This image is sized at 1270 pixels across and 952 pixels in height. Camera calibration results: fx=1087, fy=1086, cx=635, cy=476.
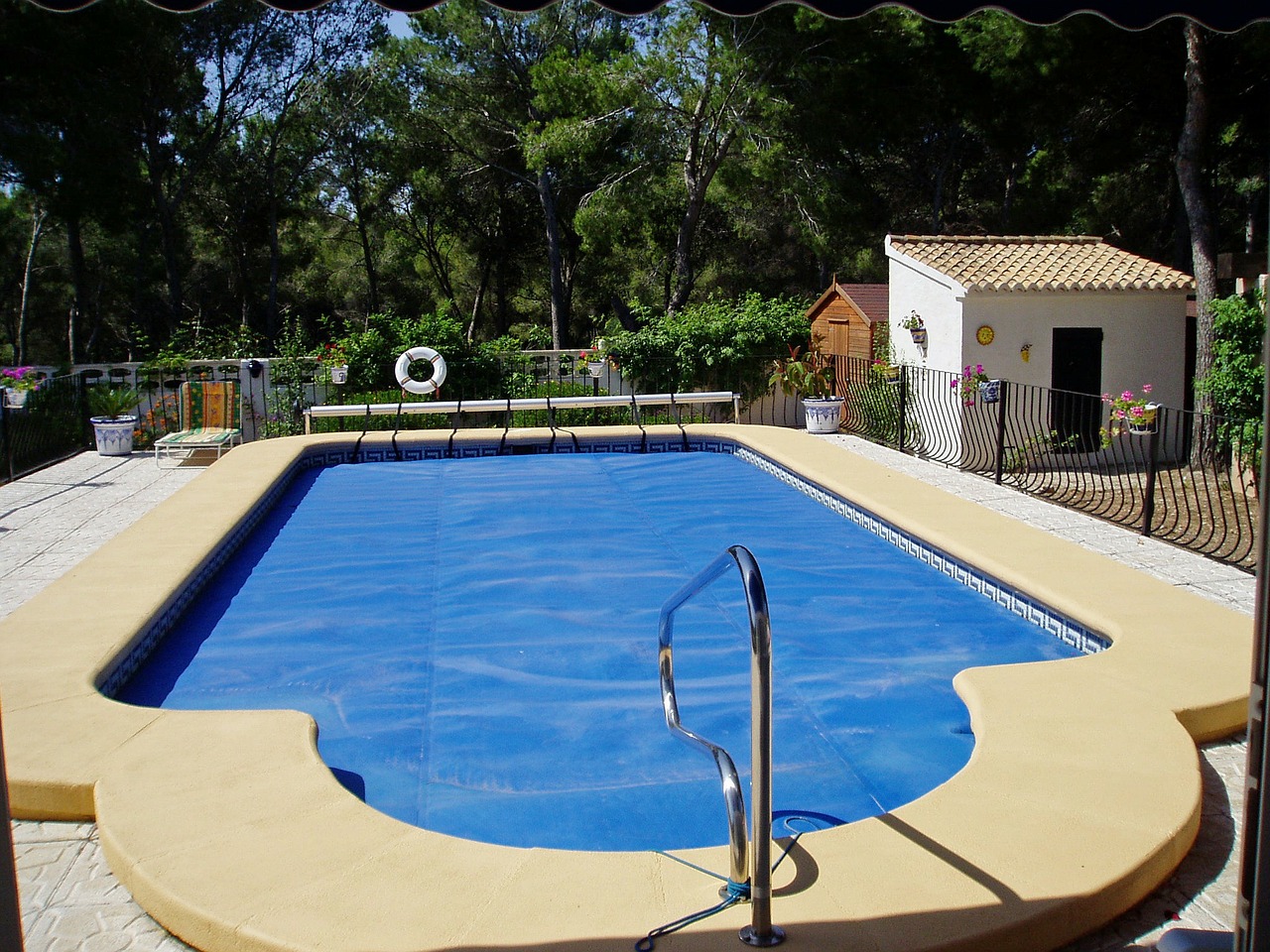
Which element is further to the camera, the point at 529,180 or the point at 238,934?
the point at 529,180

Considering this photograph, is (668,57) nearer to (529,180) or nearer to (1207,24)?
(529,180)

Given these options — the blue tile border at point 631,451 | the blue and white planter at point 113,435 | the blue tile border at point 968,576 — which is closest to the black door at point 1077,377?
the blue tile border at point 631,451

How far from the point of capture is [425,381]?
572 inches

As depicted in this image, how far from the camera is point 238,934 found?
3238 millimetres

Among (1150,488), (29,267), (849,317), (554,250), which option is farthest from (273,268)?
(1150,488)

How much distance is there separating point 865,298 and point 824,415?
256cm

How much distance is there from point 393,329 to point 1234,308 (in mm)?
10484

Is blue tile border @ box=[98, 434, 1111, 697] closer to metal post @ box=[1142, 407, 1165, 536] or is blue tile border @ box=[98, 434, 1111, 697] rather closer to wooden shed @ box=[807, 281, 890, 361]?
metal post @ box=[1142, 407, 1165, 536]

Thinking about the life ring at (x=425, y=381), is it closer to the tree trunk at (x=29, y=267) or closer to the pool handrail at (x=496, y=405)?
the pool handrail at (x=496, y=405)

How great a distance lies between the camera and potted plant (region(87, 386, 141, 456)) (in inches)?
512

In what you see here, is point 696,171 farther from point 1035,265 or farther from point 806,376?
point 1035,265

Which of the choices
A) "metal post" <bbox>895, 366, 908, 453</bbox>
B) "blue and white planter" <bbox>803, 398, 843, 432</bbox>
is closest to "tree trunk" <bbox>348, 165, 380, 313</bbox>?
"blue and white planter" <bbox>803, 398, 843, 432</bbox>

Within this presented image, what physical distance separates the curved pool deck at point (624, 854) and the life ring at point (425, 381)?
26.7 feet

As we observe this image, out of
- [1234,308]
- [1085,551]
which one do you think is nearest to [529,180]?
[1234,308]
